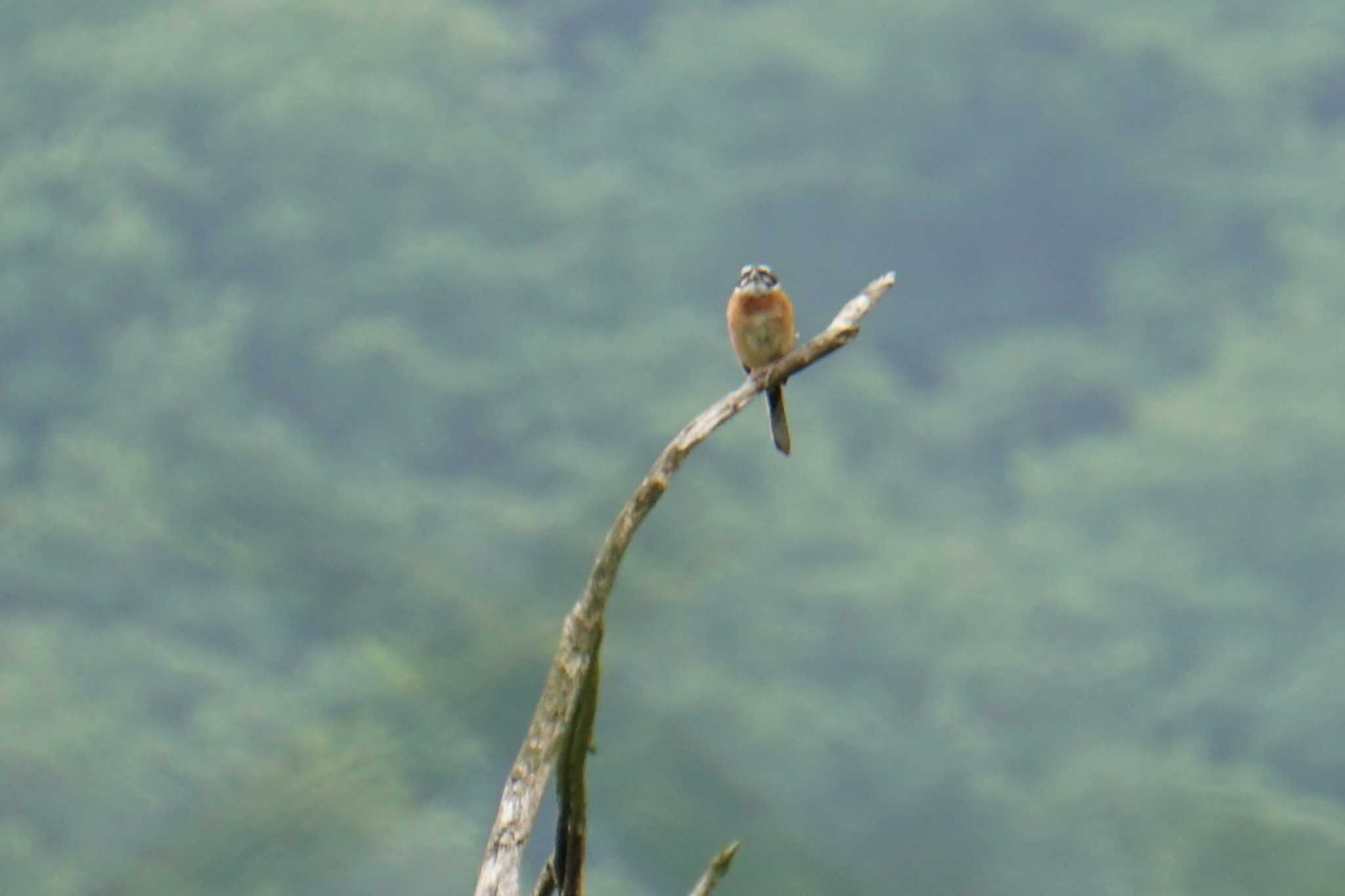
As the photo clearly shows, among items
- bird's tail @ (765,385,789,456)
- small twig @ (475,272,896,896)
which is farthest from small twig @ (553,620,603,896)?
bird's tail @ (765,385,789,456)

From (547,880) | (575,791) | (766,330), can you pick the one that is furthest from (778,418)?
(575,791)

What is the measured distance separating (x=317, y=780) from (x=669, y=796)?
0.99 feet

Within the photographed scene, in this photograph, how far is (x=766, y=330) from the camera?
16.5 ft

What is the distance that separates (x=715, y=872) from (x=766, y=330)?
9.48 feet

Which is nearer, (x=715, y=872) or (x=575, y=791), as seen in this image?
(x=575, y=791)

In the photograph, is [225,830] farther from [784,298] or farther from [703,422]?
[784,298]

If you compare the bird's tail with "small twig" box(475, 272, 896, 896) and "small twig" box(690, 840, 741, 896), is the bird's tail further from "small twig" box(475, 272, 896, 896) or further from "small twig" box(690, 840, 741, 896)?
"small twig" box(690, 840, 741, 896)

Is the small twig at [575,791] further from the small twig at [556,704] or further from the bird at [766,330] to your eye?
the bird at [766,330]

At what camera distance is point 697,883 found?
2.41m

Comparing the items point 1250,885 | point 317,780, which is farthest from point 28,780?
point 1250,885

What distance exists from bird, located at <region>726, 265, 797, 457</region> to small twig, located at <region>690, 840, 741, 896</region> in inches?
105

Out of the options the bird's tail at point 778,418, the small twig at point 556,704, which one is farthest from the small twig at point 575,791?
the bird's tail at point 778,418

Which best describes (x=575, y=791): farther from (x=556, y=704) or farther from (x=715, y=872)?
(x=715, y=872)

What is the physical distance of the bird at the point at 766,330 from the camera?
5004 mm
